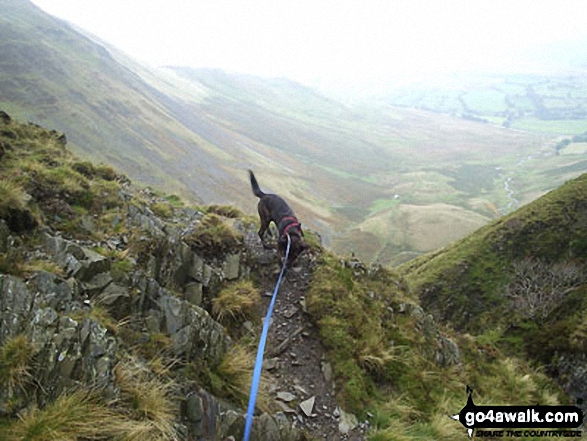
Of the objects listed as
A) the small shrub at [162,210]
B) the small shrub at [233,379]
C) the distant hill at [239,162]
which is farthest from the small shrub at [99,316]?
the distant hill at [239,162]

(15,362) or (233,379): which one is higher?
(15,362)

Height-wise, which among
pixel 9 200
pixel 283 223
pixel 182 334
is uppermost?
pixel 9 200

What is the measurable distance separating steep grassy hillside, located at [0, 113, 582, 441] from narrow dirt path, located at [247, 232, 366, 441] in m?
0.03

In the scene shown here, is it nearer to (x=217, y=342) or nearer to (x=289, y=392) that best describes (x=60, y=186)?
(x=217, y=342)

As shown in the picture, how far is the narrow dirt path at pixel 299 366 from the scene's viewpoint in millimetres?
6113

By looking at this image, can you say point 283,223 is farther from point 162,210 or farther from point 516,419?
point 516,419

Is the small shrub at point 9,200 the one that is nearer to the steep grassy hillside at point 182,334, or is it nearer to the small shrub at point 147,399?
the steep grassy hillside at point 182,334

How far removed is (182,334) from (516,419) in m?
6.69

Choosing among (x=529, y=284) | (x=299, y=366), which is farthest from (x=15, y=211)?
(x=529, y=284)

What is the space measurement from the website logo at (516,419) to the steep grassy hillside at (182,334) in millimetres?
342

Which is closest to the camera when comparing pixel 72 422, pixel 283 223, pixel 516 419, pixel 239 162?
pixel 72 422

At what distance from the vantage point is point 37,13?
146250 millimetres

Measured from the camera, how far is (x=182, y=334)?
18.6 feet

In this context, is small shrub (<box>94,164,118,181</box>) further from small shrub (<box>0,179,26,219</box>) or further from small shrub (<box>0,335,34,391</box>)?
small shrub (<box>0,335,34,391</box>)
